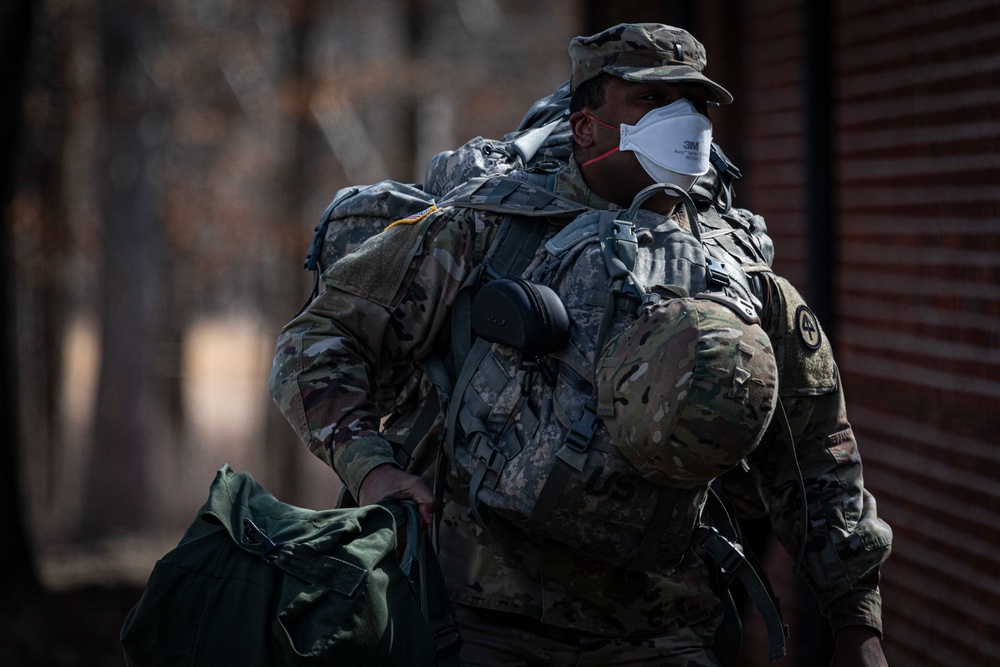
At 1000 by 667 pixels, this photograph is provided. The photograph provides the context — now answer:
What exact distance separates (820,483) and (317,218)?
13.5 m

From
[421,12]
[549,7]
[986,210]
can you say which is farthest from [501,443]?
[549,7]

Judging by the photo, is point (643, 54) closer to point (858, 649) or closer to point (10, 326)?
point (858, 649)

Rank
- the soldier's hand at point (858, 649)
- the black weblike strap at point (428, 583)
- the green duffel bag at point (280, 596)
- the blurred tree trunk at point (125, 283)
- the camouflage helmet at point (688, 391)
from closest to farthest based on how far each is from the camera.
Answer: the green duffel bag at point (280, 596)
the camouflage helmet at point (688, 391)
the black weblike strap at point (428, 583)
the soldier's hand at point (858, 649)
the blurred tree trunk at point (125, 283)

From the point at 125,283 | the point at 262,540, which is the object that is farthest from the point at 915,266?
the point at 125,283

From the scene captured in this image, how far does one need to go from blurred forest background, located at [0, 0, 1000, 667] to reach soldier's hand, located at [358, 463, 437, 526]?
92.9 inches

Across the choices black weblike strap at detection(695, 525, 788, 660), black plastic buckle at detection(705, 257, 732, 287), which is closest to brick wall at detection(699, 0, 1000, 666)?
black weblike strap at detection(695, 525, 788, 660)

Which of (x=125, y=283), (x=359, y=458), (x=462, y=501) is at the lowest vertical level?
(x=125, y=283)

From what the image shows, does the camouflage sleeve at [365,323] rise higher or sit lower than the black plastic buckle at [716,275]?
lower

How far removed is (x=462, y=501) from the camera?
2.54 meters

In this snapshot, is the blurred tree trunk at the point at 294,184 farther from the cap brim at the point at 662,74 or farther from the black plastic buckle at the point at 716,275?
the black plastic buckle at the point at 716,275

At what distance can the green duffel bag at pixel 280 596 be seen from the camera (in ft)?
6.50

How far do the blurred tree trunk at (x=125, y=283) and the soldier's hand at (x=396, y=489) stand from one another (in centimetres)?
1057

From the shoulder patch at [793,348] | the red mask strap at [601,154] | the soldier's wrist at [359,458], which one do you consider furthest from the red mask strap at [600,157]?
the soldier's wrist at [359,458]

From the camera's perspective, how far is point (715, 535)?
8.25 ft
